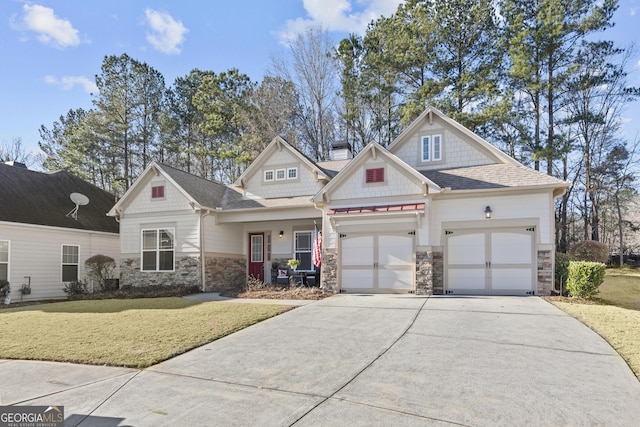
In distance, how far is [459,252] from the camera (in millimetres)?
12805

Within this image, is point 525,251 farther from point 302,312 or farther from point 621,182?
point 621,182

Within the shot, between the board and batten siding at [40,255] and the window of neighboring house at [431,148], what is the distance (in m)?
14.9

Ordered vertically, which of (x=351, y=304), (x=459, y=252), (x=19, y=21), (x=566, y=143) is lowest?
(x=351, y=304)

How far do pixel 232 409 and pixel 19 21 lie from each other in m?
13.6

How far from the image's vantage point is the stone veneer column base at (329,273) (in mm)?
13406

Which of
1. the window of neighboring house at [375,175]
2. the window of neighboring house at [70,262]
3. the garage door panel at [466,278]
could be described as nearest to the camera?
the garage door panel at [466,278]

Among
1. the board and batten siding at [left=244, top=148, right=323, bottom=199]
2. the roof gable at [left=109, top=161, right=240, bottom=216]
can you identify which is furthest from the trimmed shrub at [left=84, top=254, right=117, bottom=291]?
the board and batten siding at [left=244, top=148, right=323, bottom=199]

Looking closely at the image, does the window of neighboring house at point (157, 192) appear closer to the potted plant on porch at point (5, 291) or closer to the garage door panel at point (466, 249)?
the potted plant on porch at point (5, 291)

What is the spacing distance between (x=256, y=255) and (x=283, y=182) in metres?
3.79

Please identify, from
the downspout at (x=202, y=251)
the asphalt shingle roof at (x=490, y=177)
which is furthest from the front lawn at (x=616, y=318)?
the downspout at (x=202, y=251)

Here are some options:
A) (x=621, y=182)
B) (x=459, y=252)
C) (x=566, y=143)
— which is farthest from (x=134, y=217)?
(x=621, y=182)

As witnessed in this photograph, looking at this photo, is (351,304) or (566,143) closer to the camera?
(351,304)

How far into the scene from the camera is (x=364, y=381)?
193 inches

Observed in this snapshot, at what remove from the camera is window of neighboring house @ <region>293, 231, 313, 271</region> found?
16.7 meters
